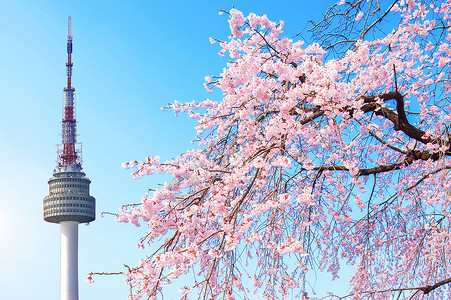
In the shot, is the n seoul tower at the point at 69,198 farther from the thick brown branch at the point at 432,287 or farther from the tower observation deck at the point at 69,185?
the thick brown branch at the point at 432,287

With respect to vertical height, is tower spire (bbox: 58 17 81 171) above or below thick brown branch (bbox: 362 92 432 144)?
above

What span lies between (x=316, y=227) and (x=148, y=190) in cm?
208

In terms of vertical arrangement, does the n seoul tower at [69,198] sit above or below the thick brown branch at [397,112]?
above

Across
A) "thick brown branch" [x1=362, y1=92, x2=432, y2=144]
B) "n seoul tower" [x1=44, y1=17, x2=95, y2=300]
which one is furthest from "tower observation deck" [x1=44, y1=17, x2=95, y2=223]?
"thick brown branch" [x1=362, y1=92, x2=432, y2=144]

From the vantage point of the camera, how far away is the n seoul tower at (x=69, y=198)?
53.4 metres

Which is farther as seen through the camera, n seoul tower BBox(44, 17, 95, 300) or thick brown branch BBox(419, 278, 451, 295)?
n seoul tower BBox(44, 17, 95, 300)

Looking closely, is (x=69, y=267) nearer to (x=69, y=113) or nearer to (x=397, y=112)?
(x=69, y=113)

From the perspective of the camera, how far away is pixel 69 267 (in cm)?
5394

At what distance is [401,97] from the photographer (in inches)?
227

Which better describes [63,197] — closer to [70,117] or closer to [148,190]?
[70,117]

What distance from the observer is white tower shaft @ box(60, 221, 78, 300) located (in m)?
53.9

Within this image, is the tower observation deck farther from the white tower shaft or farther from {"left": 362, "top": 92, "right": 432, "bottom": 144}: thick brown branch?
{"left": 362, "top": 92, "right": 432, "bottom": 144}: thick brown branch

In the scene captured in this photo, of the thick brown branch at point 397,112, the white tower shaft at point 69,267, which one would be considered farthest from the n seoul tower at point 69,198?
the thick brown branch at point 397,112

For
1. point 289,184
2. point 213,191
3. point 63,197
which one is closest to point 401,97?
point 289,184
